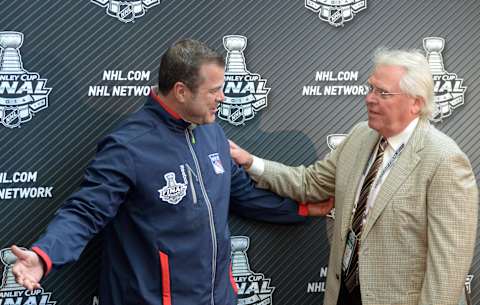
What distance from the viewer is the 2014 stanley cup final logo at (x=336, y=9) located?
3256mm

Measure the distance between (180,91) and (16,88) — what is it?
717 millimetres

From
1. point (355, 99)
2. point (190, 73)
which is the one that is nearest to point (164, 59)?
point (190, 73)

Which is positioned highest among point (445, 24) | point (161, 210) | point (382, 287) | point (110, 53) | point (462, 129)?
point (445, 24)

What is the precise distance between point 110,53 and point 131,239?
80cm

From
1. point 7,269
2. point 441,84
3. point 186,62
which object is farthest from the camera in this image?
point 441,84

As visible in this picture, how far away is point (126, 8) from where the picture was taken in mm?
2996

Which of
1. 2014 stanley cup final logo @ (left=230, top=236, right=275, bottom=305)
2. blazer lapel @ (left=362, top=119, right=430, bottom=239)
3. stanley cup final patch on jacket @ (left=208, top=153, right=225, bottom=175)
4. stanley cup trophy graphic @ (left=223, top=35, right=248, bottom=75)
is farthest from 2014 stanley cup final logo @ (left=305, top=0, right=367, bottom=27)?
2014 stanley cup final logo @ (left=230, top=236, right=275, bottom=305)

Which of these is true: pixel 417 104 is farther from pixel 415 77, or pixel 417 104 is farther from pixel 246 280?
pixel 246 280

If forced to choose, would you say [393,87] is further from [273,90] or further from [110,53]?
[110,53]

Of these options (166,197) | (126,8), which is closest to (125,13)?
(126,8)

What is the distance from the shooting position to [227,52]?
3.15 meters

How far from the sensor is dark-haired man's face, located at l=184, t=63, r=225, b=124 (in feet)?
8.50

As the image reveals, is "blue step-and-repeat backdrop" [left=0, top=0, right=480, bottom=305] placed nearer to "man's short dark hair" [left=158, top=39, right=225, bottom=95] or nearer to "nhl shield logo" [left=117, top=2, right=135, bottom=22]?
"nhl shield logo" [left=117, top=2, right=135, bottom=22]

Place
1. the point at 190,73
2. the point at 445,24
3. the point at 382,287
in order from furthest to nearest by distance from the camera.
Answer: the point at 445,24, the point at 382,287, the point at 190,73
